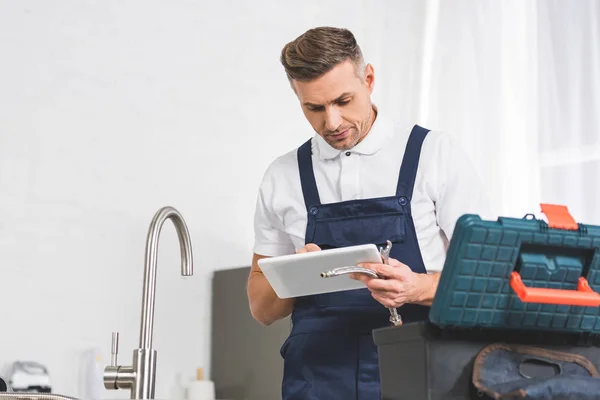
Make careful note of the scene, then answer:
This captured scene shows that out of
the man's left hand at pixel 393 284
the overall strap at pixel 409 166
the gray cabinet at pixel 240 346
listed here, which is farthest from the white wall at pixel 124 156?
the man's left hand at pixel 393 284

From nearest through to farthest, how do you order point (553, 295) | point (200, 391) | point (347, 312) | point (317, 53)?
1. point (553, 295)
2. point (347, 312)
3. point (317, 53)
4. point (200, 391)

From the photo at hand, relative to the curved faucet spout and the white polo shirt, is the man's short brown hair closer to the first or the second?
the white polo shirt

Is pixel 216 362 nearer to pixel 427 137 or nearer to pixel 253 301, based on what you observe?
pixel 253 301

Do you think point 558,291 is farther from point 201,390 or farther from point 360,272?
point 201,390

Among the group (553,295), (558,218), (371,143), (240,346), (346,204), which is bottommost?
(240,346)

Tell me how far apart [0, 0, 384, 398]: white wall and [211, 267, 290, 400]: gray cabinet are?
0.17ft

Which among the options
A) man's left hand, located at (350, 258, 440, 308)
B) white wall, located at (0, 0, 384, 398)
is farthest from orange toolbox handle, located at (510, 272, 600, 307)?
white wall, located at (0, 0, 384, 398)

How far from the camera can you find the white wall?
2627 mm

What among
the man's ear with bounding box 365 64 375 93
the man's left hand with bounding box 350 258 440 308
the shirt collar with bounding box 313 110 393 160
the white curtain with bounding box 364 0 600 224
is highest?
the white curtain with bounding box 364 0 600 224

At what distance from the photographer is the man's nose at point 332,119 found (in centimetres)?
184

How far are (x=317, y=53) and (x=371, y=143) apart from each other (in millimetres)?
229

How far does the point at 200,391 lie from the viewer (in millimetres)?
2836

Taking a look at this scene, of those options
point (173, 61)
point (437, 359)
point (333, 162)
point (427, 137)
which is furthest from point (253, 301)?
point (173, 61)

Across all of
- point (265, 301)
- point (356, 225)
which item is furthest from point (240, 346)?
point (356, 225)
